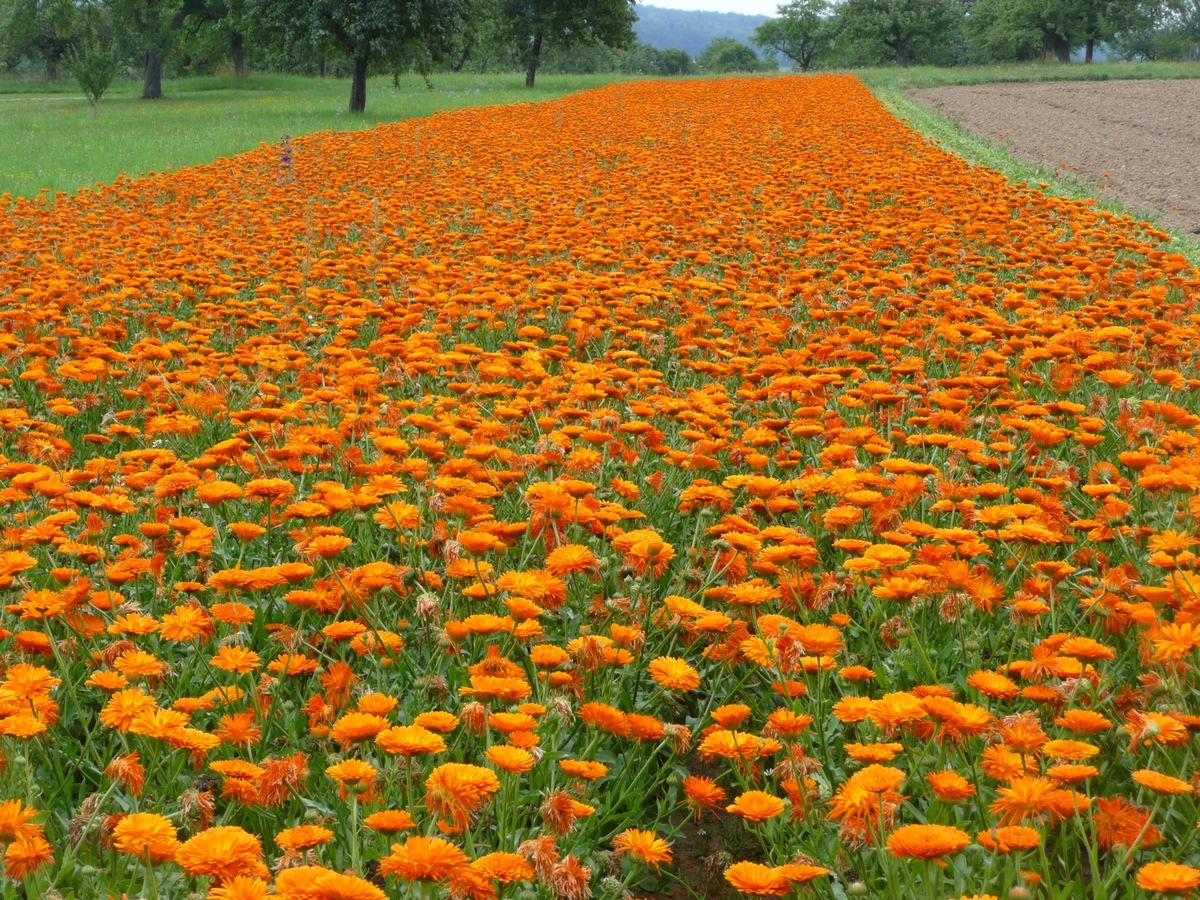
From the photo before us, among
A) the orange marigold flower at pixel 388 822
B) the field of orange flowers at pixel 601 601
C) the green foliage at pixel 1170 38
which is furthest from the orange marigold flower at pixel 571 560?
the green foliage at pixel 1170 38

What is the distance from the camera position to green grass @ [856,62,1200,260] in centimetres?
1264

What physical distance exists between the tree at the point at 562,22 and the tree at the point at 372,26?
37.0 feet

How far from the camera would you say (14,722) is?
1937 mm

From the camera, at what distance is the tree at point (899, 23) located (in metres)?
64.8

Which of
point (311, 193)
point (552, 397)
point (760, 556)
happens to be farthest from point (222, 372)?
point (311, 193)

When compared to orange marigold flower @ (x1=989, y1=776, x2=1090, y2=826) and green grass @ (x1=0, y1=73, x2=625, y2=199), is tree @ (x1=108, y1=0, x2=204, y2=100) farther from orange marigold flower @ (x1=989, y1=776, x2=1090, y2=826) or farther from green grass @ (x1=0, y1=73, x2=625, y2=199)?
orange marigold flower @ (x1=989, y1=776, x2=1090, y2=826)

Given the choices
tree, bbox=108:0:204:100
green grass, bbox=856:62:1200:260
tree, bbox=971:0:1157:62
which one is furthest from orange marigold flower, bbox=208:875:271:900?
tree, bbox=971:0:1157:62

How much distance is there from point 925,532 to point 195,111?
87.3ft

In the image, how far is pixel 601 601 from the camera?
9.83 feet

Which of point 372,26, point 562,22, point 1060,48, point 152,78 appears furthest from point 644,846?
point 1060,48

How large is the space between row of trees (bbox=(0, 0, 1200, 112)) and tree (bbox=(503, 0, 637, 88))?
36 millimetres

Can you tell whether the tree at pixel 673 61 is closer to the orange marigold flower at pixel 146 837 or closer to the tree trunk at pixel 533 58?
the tree trunk at pixel 533 58

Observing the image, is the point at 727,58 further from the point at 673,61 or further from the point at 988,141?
the point at 988,141

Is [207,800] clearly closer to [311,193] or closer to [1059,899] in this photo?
[1059,899]
